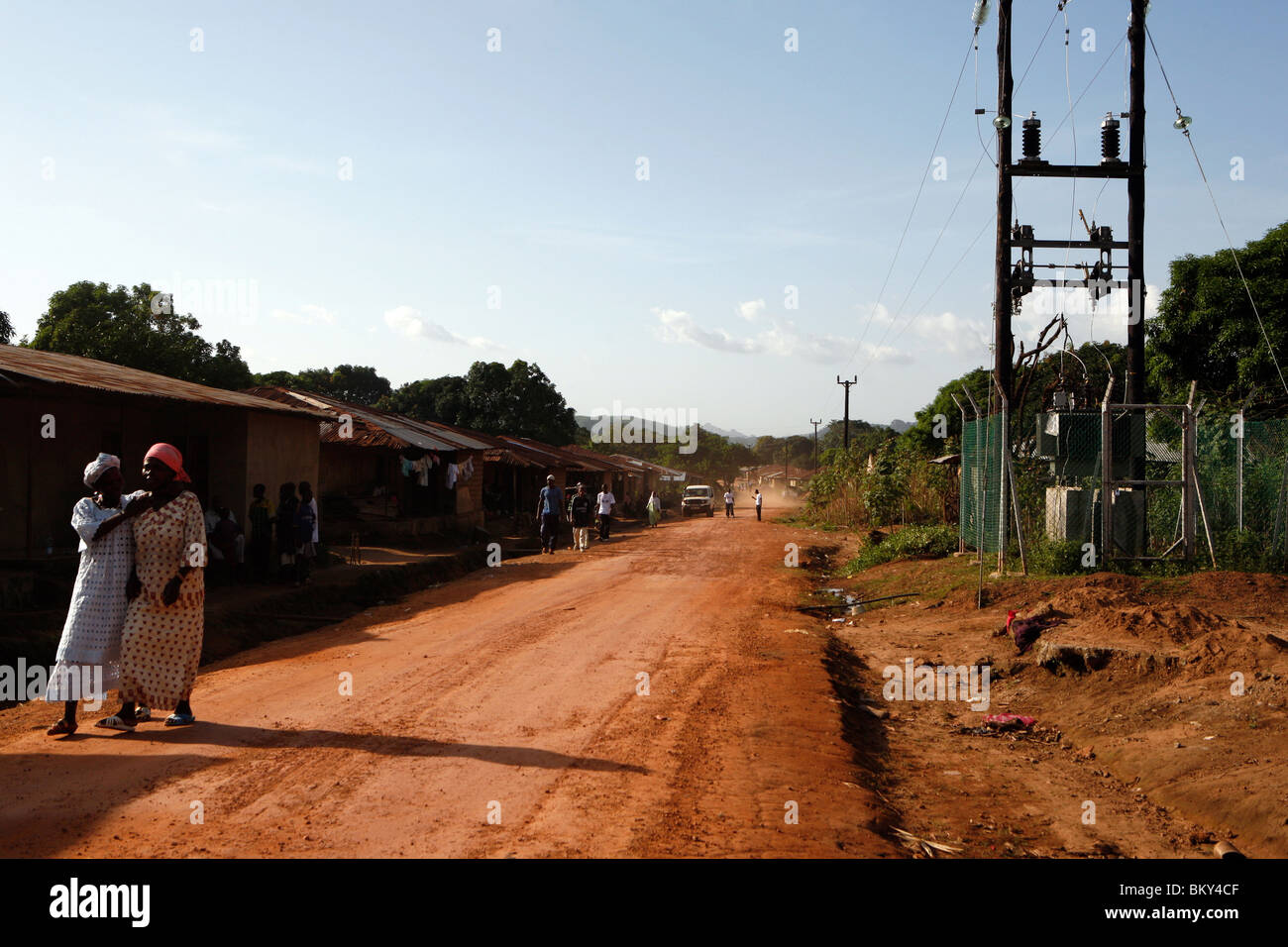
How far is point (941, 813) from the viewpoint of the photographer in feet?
18.7

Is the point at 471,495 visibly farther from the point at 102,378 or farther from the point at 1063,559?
the point at 1063,559

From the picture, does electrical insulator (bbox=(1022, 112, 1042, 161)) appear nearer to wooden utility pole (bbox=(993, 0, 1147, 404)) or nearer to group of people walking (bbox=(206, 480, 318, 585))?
wooden utility pole (bbox=(993, 0, 1147, 404))

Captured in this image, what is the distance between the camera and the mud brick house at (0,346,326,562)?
1341 cm

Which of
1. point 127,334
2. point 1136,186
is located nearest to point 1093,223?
point 1136,186

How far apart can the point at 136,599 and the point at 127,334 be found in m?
30.6

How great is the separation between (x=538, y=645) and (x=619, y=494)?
154 feet

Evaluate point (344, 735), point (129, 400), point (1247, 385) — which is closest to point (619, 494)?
point (1247, 385)

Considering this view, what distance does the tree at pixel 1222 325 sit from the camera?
71.6ft

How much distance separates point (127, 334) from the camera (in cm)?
3272

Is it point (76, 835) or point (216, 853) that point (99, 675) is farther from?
point (216, 853)

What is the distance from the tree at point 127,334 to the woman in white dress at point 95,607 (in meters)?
28.7

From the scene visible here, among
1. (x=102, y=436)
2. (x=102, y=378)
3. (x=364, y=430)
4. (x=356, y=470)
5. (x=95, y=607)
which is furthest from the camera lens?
(x=356, y=470)

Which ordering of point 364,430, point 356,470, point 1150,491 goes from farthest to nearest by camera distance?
point 356,470, point 364,430, point 1150,491

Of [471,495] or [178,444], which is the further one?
[471,495]
